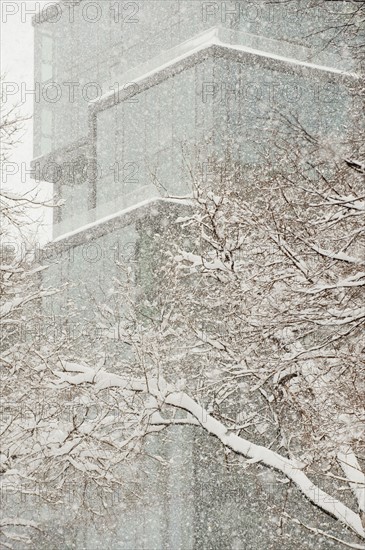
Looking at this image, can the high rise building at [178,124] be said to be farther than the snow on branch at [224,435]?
Yes

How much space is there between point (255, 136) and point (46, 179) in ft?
37.3

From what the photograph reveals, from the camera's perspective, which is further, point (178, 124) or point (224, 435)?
point (178, 124)

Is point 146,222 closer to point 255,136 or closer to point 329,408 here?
point 255,136

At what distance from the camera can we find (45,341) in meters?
19.2

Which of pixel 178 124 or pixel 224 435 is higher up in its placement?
pixel 224 435

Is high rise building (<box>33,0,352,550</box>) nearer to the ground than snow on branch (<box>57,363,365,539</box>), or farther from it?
nearer to the ground

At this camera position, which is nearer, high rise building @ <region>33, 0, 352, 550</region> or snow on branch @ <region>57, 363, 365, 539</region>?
snow on branch @ <region>57, 363, 365, 539</region>

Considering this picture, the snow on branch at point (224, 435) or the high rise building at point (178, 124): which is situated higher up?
the snow on branch at point (224, 435)

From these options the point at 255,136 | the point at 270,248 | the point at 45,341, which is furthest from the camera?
the point at 255,136

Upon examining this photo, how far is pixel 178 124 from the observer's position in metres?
27.0

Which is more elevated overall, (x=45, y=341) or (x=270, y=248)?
(x=270, y=248)

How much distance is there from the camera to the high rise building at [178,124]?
78.5 ft

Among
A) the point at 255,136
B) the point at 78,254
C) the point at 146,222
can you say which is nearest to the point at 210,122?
the point at 255,136

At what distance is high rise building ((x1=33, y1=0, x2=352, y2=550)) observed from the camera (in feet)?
78.5
